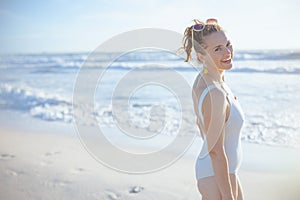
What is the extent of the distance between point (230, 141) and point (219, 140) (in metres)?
0.14

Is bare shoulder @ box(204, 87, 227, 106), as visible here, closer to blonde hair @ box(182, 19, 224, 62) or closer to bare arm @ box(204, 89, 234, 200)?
bare arm @ box(204, 89, 234, 200)

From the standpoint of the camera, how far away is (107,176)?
10.8 feet

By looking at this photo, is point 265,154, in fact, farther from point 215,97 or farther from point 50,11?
point 50,11

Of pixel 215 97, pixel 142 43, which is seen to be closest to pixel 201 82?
pixel 215 97

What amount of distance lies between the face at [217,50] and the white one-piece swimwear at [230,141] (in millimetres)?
95

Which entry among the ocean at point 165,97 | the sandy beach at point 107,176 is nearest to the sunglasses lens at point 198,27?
the ocean at point 165,97

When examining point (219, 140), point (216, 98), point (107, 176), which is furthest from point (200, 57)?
point (107, 176)

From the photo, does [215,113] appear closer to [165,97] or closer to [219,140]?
[219,140]

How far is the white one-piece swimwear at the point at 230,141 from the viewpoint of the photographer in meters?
1.46

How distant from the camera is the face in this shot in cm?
150

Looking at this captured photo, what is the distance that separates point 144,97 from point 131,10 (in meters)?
3.71

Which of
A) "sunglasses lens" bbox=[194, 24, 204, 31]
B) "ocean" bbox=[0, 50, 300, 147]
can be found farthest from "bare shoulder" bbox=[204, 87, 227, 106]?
"ocean" bbox=[0, 50, 300, 147]

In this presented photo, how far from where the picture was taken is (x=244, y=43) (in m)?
10.4

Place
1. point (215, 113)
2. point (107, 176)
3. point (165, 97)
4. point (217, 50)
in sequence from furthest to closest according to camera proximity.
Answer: point (165, 97) → point (107, 176) → point (217, 50) → point (215, 113)
